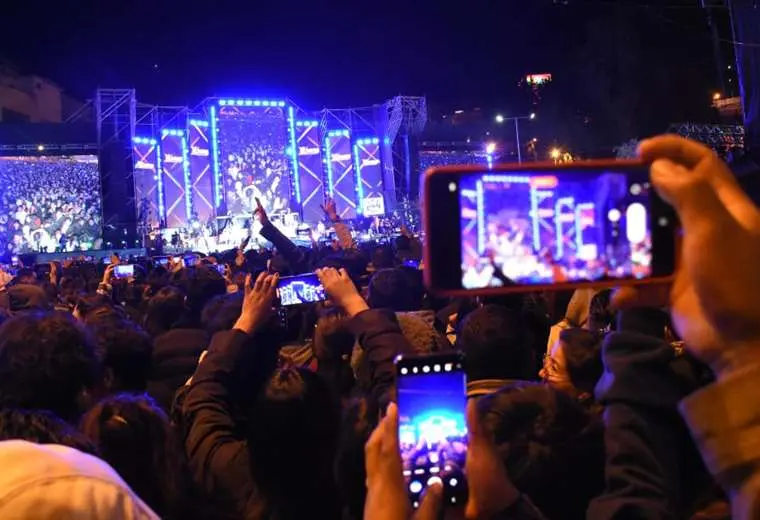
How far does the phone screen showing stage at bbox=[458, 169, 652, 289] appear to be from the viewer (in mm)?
1300

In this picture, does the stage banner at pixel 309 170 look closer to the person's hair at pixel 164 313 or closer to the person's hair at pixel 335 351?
the person's hair at pixel 164 313

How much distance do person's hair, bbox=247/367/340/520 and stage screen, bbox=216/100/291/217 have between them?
27.9 meters

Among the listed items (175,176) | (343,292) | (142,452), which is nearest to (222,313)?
(343,292)

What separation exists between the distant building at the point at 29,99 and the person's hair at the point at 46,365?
2999 cm

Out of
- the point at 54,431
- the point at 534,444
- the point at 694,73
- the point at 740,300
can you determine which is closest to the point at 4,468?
the point at 54,431

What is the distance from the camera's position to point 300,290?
4527mm

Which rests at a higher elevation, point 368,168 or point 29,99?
point 29,99

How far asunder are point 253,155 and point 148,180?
4.98 m

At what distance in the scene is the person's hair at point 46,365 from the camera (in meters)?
2.46

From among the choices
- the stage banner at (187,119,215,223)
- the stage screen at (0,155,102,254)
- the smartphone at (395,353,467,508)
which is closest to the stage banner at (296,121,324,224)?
the stage banner at (187,119,215,223)

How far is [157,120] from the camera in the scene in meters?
28.1

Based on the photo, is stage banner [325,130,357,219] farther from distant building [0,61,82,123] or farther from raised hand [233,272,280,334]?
raised hand [233,272,280,334]

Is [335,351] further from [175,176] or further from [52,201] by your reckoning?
[175,176]

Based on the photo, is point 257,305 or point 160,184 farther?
point 160,184
